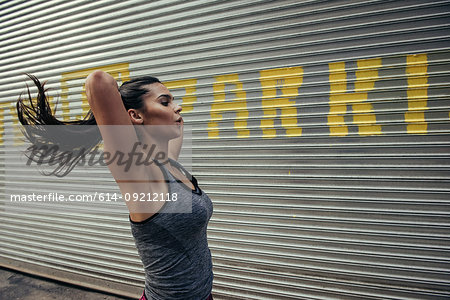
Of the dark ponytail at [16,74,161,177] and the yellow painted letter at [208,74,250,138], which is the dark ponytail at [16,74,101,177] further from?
the yellow painted letter at [208,74,250,138]

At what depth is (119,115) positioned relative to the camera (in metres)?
1.14

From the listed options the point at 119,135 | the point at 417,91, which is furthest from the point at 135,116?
the point at 417,91

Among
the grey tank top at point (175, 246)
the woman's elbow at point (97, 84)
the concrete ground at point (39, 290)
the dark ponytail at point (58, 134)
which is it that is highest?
the woman's elbow at point (97, 84)

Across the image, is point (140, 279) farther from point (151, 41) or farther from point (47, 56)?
point (47, 56)

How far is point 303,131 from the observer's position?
256cm

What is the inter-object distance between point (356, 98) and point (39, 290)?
15.5 ft

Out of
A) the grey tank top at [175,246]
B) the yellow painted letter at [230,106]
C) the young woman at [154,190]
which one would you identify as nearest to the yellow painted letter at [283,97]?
the yellow painted letter at [230,106]

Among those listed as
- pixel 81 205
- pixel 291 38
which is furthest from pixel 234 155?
pixel 81 205

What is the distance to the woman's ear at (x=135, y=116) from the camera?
1.48 m

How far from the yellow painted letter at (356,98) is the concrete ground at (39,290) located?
11.2 ft

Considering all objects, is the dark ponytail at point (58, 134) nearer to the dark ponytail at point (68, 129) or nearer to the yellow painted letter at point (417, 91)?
the dark ponytail at point (68, 129)

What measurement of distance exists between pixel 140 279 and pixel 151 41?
2998 millimetres

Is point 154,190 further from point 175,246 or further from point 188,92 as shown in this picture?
point 188,92

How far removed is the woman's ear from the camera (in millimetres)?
1479
